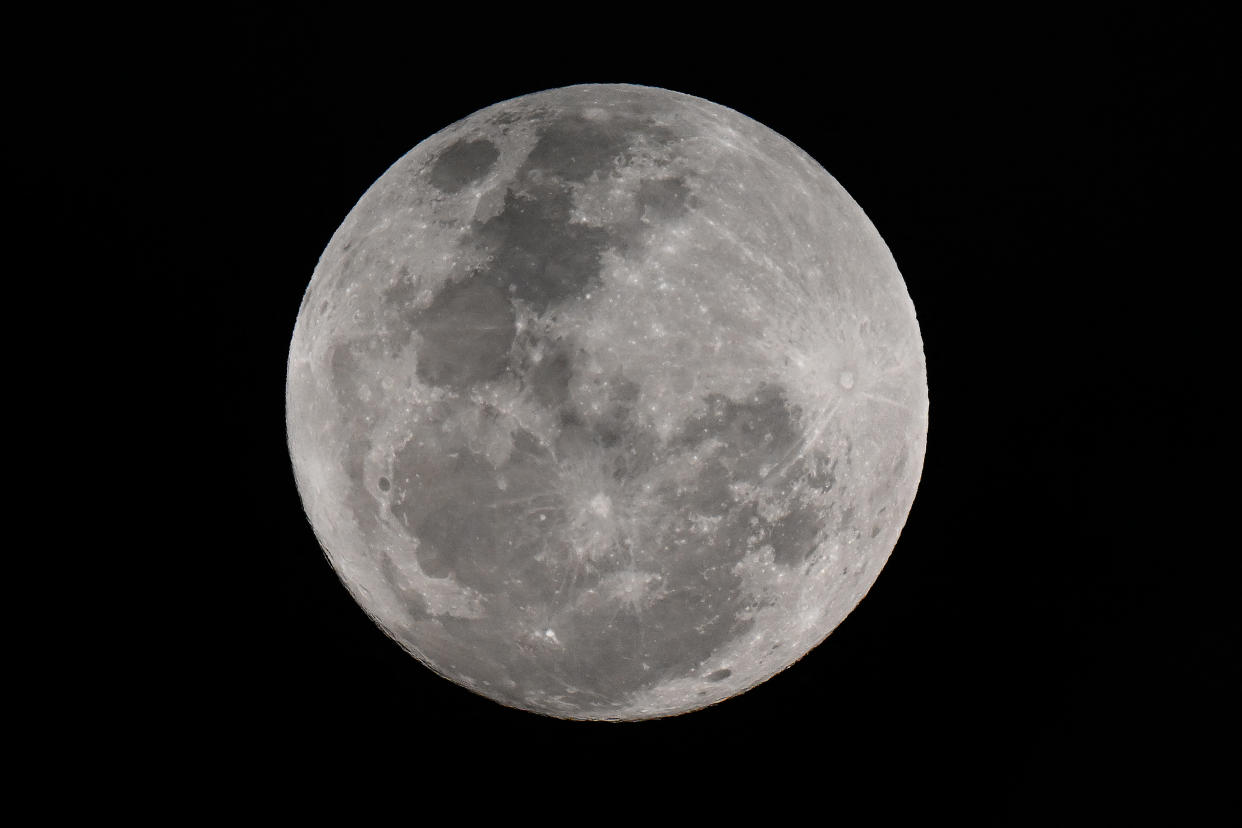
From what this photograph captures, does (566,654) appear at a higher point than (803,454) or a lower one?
lower

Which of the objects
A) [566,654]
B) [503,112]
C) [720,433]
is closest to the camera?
[720,433]

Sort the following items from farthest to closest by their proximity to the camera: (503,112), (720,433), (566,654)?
(503,112)
(566,654)
(720,433)

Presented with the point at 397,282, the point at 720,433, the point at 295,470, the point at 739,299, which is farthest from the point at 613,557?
the point at 295,470

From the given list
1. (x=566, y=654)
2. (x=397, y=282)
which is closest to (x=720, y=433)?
(x=566, y=654)

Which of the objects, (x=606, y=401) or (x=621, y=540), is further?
(x=621, y=540)

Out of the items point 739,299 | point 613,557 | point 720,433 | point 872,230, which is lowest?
point 613,557

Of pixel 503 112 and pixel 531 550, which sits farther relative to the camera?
pixel 503 112

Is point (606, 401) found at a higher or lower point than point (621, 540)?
higher

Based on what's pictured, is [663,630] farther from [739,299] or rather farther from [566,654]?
[739,299]
